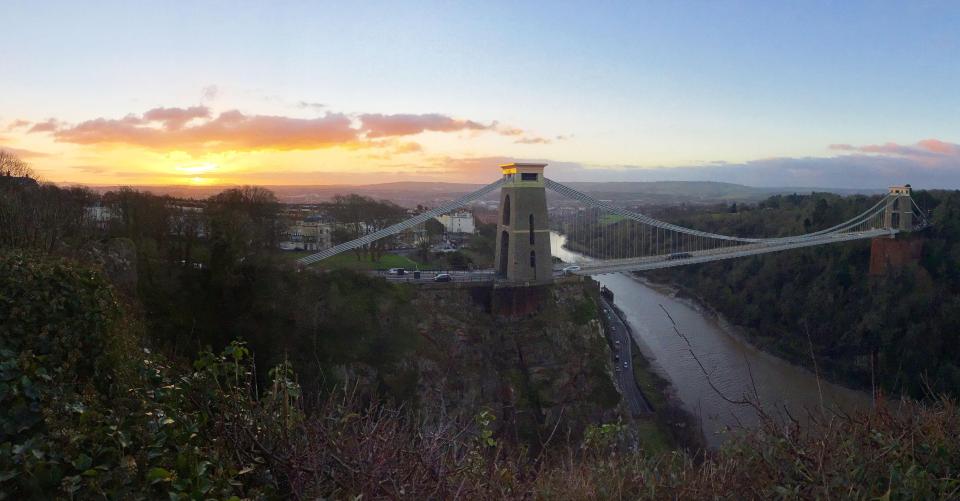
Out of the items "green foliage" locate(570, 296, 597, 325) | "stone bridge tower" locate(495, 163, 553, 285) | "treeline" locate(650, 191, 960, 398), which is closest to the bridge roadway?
"treeline" locate(650, 191, 960, 398)

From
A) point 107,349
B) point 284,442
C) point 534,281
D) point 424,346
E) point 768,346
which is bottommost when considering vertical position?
point 768,346

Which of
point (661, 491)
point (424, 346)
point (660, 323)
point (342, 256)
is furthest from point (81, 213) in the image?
point (660, 323)

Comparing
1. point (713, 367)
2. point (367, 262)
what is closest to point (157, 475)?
point (713, 367)

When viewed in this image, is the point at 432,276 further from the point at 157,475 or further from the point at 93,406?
the point at 157,475

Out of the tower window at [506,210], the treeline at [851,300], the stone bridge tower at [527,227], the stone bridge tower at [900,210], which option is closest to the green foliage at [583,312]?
the stone bridge tower at [527,227]

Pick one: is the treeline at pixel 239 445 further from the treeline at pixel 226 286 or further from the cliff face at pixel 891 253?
the cliff face at pixel 891 253

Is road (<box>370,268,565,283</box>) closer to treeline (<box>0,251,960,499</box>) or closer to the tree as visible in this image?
the tree

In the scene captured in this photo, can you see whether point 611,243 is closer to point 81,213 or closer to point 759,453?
point 81,213
